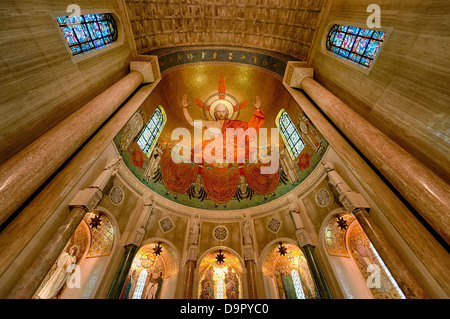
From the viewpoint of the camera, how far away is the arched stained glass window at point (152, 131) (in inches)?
365

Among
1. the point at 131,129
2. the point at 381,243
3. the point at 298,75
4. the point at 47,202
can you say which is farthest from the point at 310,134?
the point at 47,202

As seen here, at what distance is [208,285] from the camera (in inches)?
331

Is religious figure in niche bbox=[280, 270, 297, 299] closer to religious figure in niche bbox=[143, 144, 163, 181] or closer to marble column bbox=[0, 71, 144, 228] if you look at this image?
religious figure in niche bbox=[143, 144, 163, 181]

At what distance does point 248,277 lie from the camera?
762cm

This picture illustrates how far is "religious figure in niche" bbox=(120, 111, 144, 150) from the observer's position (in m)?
7.40

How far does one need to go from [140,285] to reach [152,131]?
766 centimetres

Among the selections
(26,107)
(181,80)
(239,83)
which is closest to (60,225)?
(26,107)

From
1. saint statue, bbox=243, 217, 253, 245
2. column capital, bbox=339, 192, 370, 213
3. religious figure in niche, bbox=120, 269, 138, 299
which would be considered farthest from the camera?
saint statue, bbox=243, 217, 253, 245

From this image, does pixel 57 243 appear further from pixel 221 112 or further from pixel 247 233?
pixel 221 112

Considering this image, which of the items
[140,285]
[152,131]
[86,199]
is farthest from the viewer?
[152,131]

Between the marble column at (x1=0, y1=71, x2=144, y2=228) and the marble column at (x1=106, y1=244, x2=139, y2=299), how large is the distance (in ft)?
14.2

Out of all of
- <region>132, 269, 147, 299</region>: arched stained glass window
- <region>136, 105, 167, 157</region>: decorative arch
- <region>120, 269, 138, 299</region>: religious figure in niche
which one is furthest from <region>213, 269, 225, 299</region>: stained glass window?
<region>136, 105, 167, 157</region>: decorative arch

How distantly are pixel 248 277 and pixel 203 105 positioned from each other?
10997 mm
